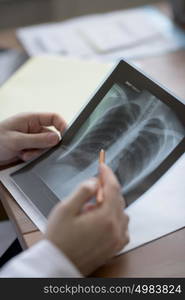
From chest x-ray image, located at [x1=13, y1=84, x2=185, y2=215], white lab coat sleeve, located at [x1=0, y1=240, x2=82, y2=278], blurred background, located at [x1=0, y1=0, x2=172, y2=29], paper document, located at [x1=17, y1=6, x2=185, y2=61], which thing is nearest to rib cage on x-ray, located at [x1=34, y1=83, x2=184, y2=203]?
chest x-ray image, located at [x1=13, y1=84, x2=185, y2=215]

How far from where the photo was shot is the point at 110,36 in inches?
54.0

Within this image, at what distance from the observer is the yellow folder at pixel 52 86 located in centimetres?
104

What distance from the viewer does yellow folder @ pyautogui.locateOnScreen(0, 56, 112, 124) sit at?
1.04 meters

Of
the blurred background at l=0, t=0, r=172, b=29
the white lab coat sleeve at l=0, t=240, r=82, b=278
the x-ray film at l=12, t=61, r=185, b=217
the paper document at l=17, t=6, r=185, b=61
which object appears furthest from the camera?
the blurred background at l=0, t=0, r=172, b=29

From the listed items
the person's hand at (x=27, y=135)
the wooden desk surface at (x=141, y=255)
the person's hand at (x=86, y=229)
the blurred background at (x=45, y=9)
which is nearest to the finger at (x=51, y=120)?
the person's hand at (x=27, y=135)

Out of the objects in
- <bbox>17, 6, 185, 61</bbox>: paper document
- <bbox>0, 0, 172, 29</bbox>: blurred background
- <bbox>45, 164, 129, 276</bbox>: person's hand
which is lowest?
<bbox>45, 164, 129, 276</bbox>: person's hand

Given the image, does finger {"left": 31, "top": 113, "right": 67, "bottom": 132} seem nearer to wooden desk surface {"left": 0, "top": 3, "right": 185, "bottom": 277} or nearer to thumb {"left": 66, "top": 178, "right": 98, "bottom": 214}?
wooden desk surface {"left": 0, "top": 3, "right": 185, "bottom": 277}

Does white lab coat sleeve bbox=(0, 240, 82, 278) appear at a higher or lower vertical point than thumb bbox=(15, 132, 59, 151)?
lower

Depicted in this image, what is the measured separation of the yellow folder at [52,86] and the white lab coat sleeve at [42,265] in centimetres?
41

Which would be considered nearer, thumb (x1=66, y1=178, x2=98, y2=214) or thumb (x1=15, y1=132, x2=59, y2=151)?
thumb (x1=66, y1=178, x2=98, y2=214)

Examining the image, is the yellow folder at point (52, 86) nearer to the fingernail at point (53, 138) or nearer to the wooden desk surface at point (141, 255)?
the fingernail at point (53, 138)

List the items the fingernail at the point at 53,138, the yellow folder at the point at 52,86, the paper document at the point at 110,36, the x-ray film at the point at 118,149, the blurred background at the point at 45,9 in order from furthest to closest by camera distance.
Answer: the blurred background at the point at 45,9 → the paper document at the point at 110,36 → the yellow folder at the point at 52,86 → the fingernail at the point at 53,138 → the x-ray film at the point at 118,149

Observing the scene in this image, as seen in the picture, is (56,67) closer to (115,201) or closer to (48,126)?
(48,126)

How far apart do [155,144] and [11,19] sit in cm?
153
